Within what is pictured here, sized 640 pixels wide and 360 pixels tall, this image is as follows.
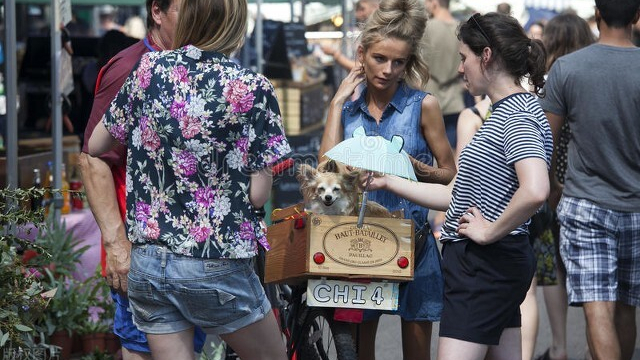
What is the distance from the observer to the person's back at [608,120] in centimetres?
509

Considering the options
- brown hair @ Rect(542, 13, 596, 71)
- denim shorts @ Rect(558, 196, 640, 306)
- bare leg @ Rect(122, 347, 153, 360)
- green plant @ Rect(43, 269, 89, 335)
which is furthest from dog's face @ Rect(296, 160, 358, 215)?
brown hair @ Rect(542, 13, 596, 71)

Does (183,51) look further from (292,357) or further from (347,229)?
(292,357)

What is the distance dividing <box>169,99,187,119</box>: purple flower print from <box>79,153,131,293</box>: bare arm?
84 centimetres

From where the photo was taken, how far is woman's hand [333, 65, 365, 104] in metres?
4.76

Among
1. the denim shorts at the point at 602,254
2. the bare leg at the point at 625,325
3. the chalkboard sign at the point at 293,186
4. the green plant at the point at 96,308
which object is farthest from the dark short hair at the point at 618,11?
the chalkboard sign at the point at 293,186

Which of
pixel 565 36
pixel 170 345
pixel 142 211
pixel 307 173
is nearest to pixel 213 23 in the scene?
pixel 142 211

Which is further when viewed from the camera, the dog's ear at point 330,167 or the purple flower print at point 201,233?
the dog's ear at point 330,167

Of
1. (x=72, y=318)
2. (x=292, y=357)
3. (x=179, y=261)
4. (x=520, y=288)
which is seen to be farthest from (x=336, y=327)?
(x=72, y=318)

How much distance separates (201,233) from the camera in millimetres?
3471

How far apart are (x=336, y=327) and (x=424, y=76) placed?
3.86 ft

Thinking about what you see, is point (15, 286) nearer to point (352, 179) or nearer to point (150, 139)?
point (150, 139)

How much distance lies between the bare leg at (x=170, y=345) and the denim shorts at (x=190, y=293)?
0.07ft

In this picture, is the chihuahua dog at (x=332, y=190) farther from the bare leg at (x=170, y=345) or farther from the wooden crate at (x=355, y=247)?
the bare leg at (x=170, y=345)

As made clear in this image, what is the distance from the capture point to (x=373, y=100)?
4832 millimetres
